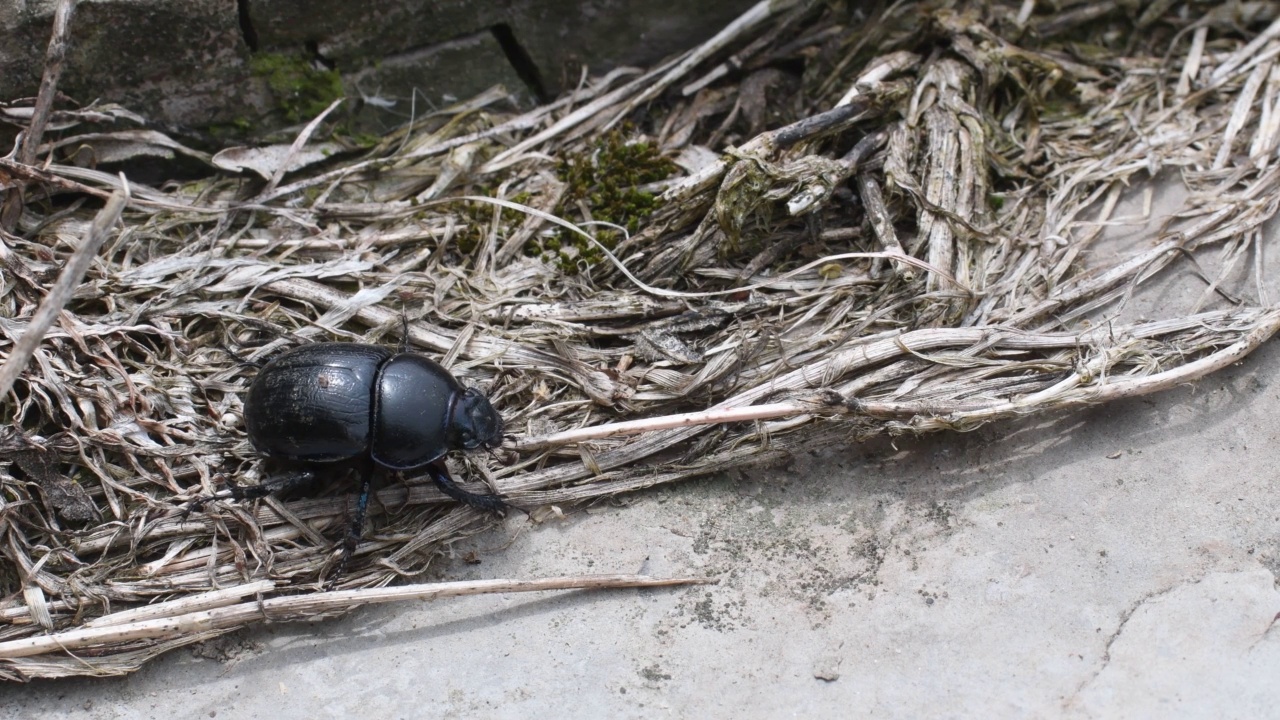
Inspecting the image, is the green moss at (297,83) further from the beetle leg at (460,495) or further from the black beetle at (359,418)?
the beetle leg at (460,495)

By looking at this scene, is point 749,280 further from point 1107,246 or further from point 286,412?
point 286,412

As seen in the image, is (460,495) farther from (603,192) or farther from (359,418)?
(603,192)

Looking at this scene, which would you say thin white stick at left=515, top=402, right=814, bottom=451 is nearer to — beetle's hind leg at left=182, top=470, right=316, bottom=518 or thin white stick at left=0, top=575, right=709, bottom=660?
thin white stick at left=0, top=575, right=709, bottom=660

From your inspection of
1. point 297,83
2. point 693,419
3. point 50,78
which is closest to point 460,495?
point 693,419

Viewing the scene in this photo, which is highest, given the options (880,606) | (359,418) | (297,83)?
(297,83)

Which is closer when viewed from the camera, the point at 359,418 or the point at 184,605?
the point at 184,605

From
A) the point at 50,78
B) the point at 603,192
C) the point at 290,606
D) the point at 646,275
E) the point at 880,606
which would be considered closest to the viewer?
the point at 880,606
